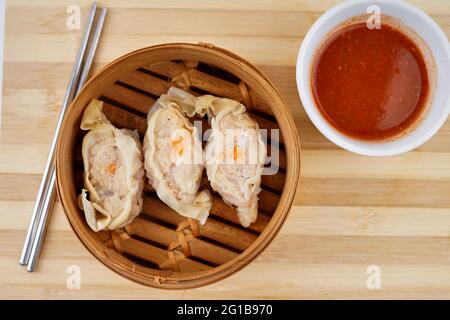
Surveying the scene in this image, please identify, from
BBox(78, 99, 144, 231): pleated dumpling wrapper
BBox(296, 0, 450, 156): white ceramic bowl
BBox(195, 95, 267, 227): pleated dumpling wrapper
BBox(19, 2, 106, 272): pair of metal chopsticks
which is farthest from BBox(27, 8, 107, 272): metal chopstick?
BBox(296, 0, 450, 156): white ceramic bowl

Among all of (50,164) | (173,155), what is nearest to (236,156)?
(173,155)

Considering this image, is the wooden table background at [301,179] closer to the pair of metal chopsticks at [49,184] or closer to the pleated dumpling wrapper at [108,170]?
the pair of metal chopsticks at [49,184]

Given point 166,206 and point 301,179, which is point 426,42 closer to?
point 301,179

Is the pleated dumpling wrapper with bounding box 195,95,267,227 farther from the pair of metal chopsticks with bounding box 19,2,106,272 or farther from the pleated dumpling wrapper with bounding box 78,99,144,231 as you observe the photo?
the pair of metal chopsticks with bounding box 19,2,106,272

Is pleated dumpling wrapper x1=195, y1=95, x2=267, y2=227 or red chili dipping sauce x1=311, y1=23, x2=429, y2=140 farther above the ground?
red chili dipping sauce x1=311, y1=23, x2=429, y2=140
